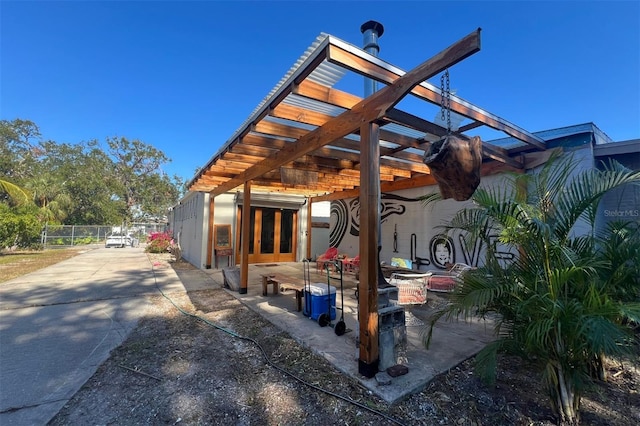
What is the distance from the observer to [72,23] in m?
7.81

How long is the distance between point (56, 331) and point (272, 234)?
280 inches

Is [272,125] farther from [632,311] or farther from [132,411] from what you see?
[632,311]

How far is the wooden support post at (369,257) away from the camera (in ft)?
8.45

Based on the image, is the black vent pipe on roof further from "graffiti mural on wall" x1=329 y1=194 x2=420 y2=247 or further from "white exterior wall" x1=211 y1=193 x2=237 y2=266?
"white exterior wall" x1=211 y1=193 x2=237 y2=266

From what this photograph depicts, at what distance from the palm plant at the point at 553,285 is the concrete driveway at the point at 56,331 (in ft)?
11.5

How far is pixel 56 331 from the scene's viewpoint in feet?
12.6

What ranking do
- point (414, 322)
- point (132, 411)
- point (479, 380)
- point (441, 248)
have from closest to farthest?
point (132, 411)
point (479, 380)
point (414, 322)
point (441, 248)

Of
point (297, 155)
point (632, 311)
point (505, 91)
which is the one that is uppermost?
point (505, 91)

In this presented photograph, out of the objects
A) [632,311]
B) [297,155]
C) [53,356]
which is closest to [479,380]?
[632,311]

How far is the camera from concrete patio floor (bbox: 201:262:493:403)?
8.23 feet

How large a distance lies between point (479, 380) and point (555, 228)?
153 centimetres

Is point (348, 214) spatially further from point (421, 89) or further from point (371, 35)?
point (421, 89)

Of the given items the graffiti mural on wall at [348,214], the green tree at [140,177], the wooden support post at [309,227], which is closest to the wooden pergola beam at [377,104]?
the graffiti mural on wall at [348,214]

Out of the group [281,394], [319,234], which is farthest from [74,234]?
[281,394]
